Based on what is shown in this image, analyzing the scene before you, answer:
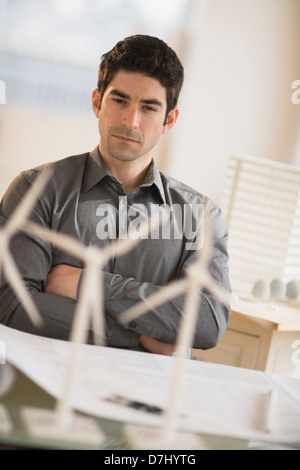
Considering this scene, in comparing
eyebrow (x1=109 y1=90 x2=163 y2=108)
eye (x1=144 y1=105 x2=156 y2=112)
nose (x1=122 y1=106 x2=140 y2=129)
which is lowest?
nose (x1=122 y1=106 x2=140 y2=129)

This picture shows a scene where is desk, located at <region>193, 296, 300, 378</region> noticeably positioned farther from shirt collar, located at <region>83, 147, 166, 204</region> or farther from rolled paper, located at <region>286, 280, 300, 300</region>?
shirt collar, located at <region>83, 147, 166, 204</region>

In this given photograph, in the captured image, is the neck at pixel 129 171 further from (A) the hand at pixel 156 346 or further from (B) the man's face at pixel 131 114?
(A) the hand at pixel 156 346

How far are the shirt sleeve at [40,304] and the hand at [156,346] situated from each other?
2 centimetres

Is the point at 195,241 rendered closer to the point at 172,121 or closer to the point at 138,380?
the point at 172,121

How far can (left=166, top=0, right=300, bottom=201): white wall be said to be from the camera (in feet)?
7.51

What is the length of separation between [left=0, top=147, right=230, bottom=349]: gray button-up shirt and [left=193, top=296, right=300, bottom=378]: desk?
0.57m

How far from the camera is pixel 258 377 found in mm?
976

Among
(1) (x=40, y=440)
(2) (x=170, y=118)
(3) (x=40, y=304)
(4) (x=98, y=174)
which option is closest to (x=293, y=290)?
(2) (x=170, y=118)

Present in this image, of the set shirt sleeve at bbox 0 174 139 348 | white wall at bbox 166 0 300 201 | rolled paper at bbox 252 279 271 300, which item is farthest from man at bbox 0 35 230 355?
white wall at bbox 166 0 300 201

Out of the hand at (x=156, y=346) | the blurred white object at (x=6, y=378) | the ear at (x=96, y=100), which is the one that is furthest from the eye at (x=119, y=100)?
the blurred white object at (x=6, y=378)

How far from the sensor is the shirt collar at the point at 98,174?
1309 mm

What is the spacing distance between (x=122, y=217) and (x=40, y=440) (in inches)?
30.2
